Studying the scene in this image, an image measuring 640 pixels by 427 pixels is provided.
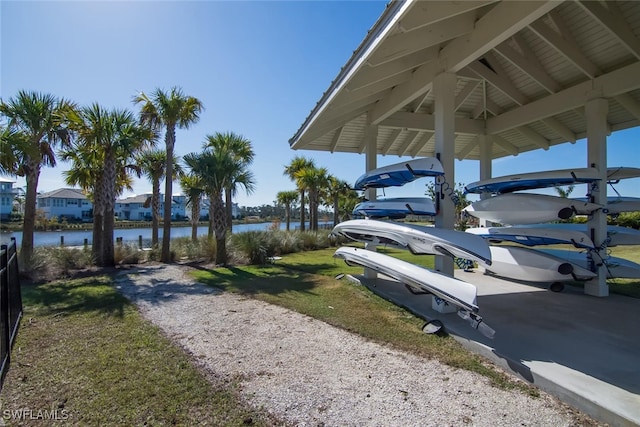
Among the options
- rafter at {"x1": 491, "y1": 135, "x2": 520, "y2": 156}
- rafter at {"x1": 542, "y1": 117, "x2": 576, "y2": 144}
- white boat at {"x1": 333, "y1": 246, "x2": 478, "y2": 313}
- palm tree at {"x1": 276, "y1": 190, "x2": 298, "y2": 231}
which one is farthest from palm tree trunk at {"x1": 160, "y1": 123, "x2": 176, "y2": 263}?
palm tree at {"x1": 276, "y1": 190, "x2": 298, "y2": 231}

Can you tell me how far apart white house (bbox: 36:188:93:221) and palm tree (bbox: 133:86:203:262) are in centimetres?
4213

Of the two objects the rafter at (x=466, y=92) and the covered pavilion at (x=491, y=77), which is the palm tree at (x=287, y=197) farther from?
the rafter at (x=466, y=92)

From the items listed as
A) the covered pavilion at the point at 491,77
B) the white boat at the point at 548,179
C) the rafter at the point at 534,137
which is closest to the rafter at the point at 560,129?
the covered pavilion at the point at 491,77

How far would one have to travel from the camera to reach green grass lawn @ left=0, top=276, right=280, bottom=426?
277cm

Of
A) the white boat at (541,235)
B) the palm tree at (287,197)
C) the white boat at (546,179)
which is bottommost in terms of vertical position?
the white boat at (541,235)

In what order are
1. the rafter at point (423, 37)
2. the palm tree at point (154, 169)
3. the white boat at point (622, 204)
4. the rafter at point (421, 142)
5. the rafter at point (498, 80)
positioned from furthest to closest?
1. the palm tree at point (154, 169)
2. the rafter at point (421, 142)
3. the white boat at point (622, 204)
4. the rafter at point (498, 80)
5. the rafter at point (423, 37)

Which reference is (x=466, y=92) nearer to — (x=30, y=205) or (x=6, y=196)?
(x=30, y=205)

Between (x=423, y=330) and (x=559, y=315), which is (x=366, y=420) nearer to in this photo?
(x=423, y=330)

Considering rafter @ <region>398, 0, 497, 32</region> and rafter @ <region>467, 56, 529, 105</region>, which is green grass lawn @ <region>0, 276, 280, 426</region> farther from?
rafter @ <region>467, 56, 529, 105</region>

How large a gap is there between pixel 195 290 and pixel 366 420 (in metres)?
6.12

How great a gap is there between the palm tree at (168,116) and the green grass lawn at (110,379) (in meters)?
8.28

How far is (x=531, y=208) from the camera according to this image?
6.23 m

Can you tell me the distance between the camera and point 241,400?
9.84 ft

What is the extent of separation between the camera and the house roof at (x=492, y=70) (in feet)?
14.1
